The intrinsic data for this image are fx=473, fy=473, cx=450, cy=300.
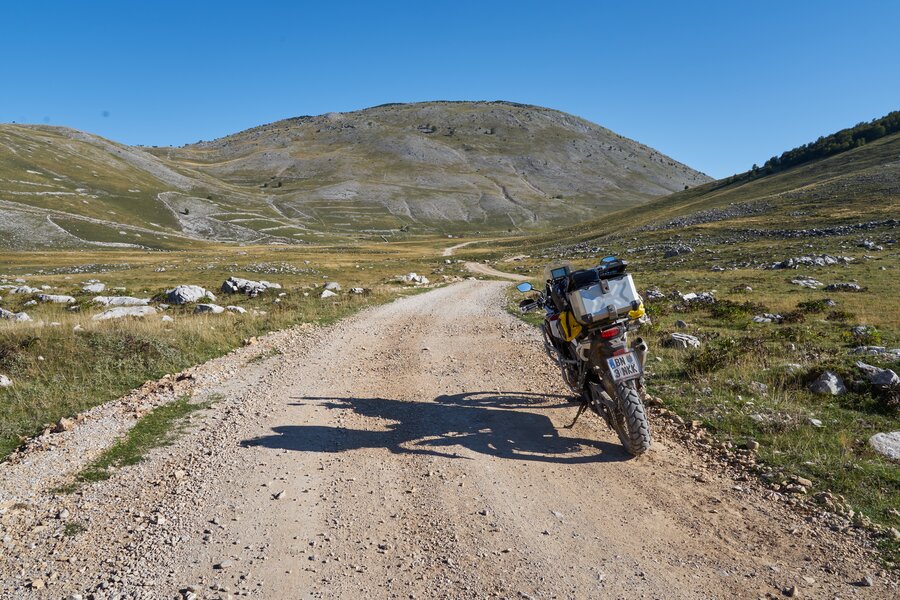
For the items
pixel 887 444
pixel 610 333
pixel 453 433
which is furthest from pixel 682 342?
pixel 453 433

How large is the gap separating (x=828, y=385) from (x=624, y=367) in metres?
5.04

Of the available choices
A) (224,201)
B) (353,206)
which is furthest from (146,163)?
(353,206)

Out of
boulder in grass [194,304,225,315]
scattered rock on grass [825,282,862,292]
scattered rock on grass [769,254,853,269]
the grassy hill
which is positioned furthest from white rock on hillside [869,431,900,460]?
scattered rock on grass [769,254,853,269]

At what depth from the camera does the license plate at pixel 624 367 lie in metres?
6.45

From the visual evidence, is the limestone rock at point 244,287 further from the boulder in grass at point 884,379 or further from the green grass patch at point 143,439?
the boulder in grass at point 884,379

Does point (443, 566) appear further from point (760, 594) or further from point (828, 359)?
point (828, 359)

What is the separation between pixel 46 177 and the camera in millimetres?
137750

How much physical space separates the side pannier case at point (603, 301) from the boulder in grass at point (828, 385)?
4.57m

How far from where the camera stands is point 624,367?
6.50 m

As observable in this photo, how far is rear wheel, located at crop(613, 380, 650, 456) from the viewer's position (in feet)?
21.0

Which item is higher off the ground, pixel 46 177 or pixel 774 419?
pixel 46 177

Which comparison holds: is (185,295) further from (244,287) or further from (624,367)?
(624,367)

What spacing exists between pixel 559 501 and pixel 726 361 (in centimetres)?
686

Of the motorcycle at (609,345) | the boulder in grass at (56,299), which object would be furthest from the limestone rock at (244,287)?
the motorcycle at (609,345)
